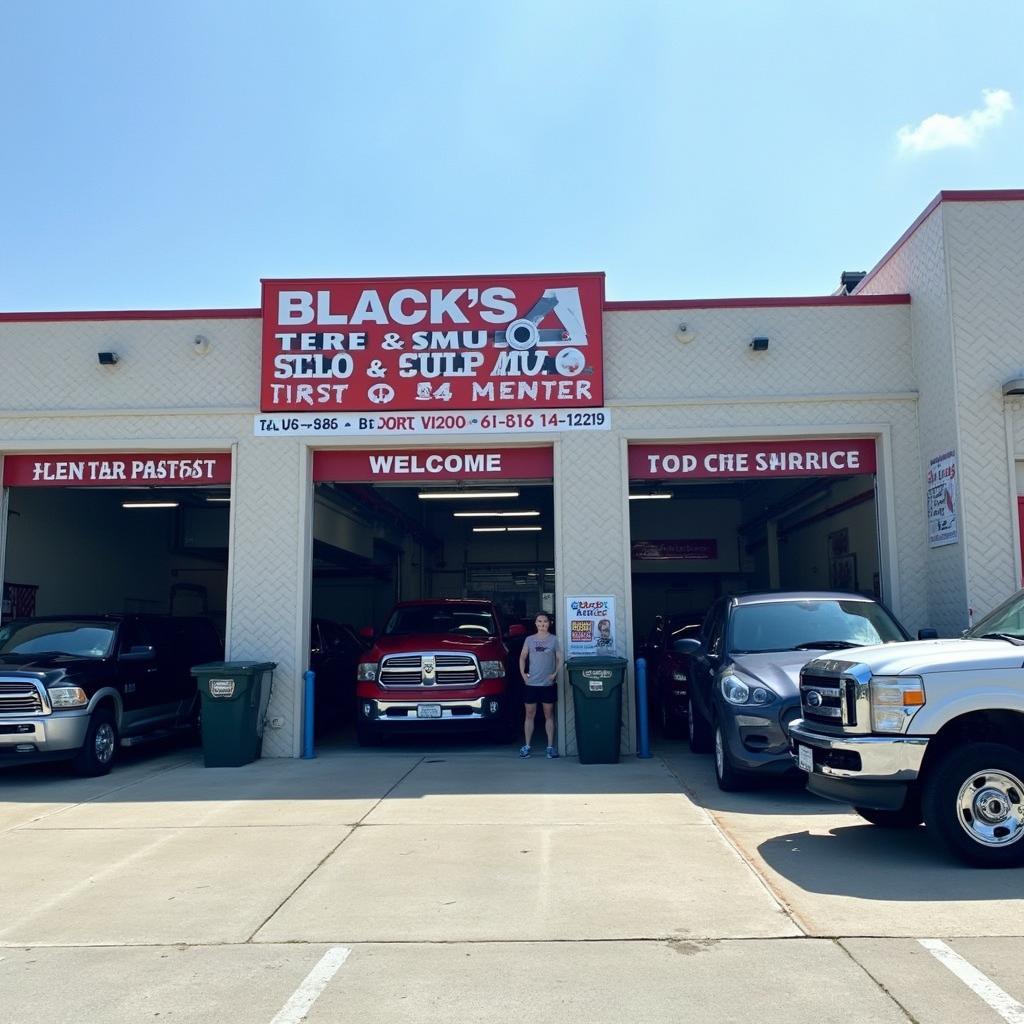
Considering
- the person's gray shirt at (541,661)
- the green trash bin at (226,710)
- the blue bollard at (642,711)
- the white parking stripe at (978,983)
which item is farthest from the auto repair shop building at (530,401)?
the white parking stripe at (978,983)

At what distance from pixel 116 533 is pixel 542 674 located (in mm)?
11947

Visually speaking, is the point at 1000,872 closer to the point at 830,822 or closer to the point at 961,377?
the point at 830,822

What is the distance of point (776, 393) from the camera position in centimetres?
1328

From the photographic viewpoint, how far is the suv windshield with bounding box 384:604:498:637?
14094mm

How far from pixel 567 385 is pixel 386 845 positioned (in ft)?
23.9

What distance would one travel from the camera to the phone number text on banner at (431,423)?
13266 mm

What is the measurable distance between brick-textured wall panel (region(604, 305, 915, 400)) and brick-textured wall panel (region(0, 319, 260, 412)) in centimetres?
500

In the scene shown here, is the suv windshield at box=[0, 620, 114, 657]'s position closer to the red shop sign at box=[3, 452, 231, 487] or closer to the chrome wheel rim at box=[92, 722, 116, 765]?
the chrome wheel rim at box=[92, 722, 116, 765]

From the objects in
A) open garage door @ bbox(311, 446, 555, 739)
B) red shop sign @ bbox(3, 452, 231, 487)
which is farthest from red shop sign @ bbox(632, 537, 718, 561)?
red shop sign @ bbox(3, 452, 231, 487)

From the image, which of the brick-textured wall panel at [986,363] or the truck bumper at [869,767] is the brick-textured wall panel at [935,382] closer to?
the brick-textured wall panel at [986,363]

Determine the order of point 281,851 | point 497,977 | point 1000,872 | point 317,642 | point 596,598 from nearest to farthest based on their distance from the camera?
point 497,977
point 1000,872
point 281,851
point 596,598
point 317,642

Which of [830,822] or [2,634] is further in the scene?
[2,634]

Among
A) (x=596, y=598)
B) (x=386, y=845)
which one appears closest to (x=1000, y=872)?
(x=386, y=845)

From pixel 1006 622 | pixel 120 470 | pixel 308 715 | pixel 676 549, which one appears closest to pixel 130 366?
pixel 120 470
